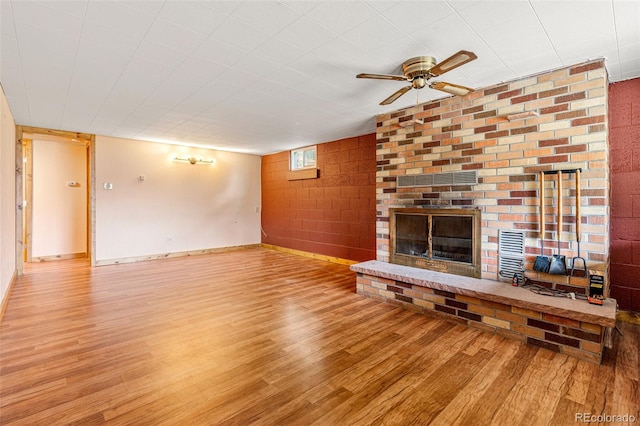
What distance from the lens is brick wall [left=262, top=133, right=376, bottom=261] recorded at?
221 inches

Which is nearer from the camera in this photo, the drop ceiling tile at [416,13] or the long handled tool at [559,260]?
the drop ceiling tile at [416,13]

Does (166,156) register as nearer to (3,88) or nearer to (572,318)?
(3,88)

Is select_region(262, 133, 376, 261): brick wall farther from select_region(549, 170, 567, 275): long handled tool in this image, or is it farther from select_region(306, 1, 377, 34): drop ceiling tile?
select_region(306, 1, 377, 34): drop ceiling tile

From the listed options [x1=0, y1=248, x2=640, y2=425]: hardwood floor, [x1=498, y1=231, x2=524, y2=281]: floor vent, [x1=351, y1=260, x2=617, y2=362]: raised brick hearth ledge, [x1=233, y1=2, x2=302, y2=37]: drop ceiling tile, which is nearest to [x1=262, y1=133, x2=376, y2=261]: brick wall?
[x1=351, y1=260, x2=617, y2=362]: raised brick hearth ledge

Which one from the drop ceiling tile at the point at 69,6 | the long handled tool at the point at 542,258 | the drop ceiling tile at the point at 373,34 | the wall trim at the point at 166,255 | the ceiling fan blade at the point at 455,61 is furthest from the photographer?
the wall trim at the point at 166,255

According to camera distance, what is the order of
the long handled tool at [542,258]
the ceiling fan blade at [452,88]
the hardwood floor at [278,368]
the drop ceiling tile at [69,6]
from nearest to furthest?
1. the hardwood floor at [278,368]
2. the drop ceiling tile at [69,6]
3. the ceiling fan blade at [452,88]
4. the long handled tool at [542,258]

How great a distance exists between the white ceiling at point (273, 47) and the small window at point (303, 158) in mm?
2655

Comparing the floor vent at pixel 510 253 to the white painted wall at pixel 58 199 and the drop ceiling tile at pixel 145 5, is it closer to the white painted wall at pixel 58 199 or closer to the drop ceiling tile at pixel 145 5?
the drop ceiling tile at pixel 145 5

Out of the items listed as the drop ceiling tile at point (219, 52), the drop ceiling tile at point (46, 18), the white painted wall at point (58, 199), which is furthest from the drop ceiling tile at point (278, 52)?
the white painted wall at point (58, 199)

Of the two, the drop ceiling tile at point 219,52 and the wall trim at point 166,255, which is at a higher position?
the drop ceiling tile at point 219,52

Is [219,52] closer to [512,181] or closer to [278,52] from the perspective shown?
[278,52]

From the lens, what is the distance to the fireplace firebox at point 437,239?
340 centimetres

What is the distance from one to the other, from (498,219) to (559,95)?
1.28m

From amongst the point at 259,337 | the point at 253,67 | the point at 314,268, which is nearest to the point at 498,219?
the point at 259,337
